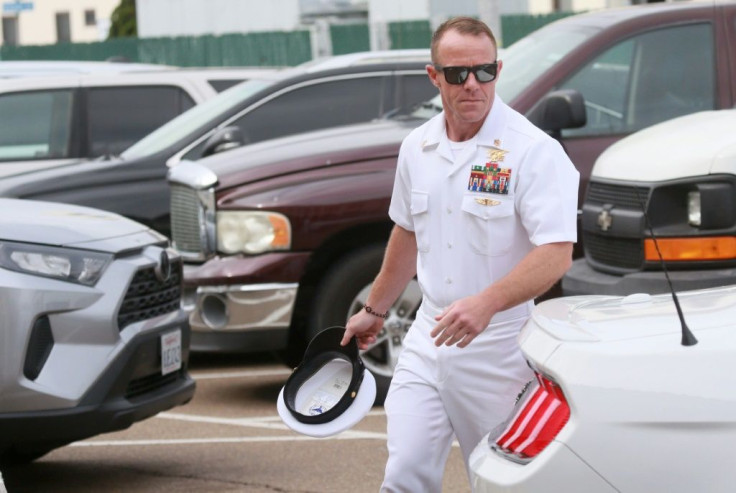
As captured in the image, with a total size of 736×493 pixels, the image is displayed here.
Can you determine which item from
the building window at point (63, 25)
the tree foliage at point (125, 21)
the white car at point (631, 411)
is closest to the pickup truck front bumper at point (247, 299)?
the white car at point (631, 411)

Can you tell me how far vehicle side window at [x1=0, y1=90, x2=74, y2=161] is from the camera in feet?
36.8

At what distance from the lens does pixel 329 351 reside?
4457 mm

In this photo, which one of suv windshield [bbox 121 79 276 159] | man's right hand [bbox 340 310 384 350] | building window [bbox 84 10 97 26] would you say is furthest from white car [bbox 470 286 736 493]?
building window [bbox 84 10 97 26]

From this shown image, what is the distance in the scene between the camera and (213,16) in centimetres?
3506

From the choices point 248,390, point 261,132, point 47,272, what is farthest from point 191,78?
point 47,272

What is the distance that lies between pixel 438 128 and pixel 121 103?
739cm

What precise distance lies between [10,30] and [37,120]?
55732mm

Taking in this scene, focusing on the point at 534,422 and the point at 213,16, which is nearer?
the point at 534,422

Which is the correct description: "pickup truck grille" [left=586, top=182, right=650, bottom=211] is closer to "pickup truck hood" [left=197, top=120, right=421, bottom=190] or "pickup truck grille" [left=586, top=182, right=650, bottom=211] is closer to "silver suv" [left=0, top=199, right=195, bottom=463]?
"pickup truck hood" [left=197, top=120, right=421, bottom=190]

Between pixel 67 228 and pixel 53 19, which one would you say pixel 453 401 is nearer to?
pixel 67 228

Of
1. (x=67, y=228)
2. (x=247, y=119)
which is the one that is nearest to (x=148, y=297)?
(x=67, y=228)

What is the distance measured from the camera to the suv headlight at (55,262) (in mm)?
5801

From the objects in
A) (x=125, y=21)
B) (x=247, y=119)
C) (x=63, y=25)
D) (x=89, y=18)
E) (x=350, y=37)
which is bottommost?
(x=63, y=25)

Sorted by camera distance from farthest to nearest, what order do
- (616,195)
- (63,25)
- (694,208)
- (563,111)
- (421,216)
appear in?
(63,25)
(563,111)
(616,195)
(694,208)
(421,216)
